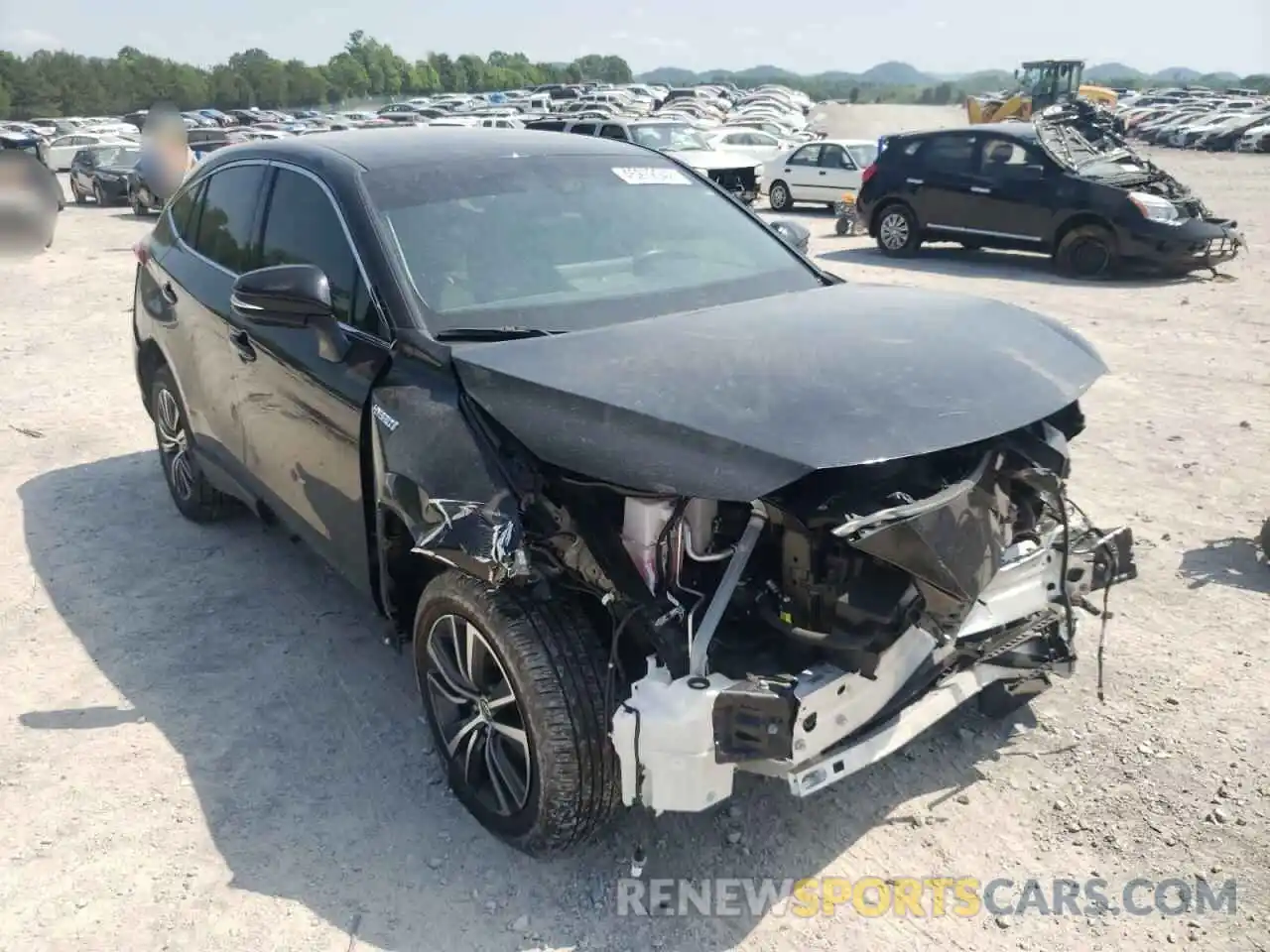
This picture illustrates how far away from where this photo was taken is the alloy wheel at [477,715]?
9.78 ft

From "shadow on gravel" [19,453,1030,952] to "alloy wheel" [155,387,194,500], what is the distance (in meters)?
0.64

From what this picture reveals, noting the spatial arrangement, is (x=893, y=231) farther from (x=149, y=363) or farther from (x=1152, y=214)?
(x=149, y=363)

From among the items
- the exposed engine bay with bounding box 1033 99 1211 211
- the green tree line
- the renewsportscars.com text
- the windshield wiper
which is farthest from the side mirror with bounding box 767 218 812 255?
the green tree line

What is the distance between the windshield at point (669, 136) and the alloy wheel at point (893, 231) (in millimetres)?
6362

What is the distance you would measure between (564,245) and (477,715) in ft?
5.47

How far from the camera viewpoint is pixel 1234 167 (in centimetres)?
2931

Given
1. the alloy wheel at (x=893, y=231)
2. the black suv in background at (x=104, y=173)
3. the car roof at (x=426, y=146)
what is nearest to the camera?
the car roof at (x=426, y=146)

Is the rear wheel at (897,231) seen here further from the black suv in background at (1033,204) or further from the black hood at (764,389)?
the black hood at (764,389)

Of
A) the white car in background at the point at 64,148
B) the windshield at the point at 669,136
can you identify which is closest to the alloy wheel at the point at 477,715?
the windshield at the point at 669,136

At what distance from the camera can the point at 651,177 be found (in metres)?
4.31

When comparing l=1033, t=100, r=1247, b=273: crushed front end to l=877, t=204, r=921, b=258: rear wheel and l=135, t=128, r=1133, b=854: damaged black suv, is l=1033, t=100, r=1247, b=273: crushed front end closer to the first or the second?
l=877, t=204, r=921, b=258: rear wheel

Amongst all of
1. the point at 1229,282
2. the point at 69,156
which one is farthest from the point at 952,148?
the point at 69,156

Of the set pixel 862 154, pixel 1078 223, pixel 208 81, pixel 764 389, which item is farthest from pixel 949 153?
pixel 208 81

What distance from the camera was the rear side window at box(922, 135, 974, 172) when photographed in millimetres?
13391
